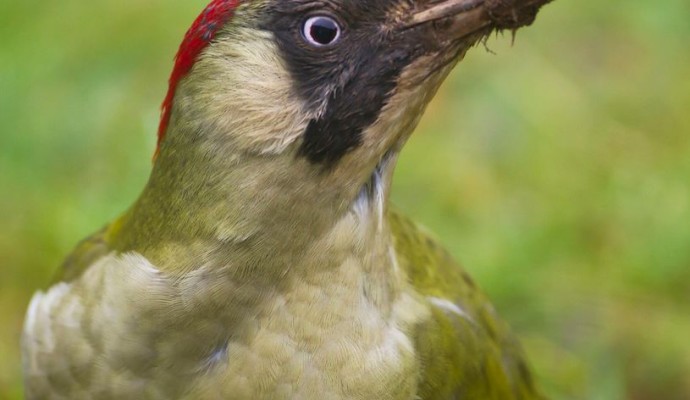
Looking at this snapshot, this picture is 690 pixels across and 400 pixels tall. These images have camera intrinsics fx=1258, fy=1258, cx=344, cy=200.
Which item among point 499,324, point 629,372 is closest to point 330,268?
point 499,324

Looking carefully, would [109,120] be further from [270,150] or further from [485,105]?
[270,150]

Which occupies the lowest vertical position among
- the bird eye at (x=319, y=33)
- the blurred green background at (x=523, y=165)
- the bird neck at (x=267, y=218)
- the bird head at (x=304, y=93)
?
the blurred green background at (x=523, y=165)

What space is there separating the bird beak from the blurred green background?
176 centimetres

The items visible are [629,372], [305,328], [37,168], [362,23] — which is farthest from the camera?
[37,168]

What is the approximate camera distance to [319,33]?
8.04 ft

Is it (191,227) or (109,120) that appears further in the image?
(109,120)

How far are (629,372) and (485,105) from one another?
4.60 ft

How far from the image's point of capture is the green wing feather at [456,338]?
114 inches

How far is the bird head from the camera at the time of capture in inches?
96.2

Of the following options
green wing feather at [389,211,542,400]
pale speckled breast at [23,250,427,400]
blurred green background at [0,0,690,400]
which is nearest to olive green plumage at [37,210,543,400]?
green wing feather at [389,211,542,400]

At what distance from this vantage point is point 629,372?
13.4 feet

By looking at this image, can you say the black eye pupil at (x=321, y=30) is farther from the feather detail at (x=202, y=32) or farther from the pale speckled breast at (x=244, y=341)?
the pale speckled breast at (x=244, y=341)

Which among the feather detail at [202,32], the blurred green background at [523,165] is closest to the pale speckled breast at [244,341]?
the feather detail at [202,32]

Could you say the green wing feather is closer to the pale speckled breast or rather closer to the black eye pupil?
the pale speckled breast
